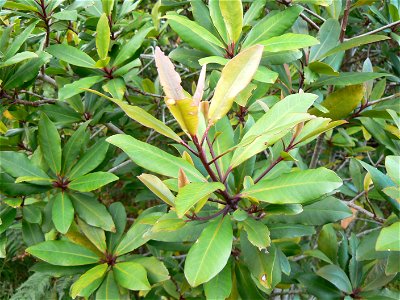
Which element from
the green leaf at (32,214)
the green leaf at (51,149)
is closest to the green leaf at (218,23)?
the green leaf at (51,149)

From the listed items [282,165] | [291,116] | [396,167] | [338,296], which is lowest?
[338,296]

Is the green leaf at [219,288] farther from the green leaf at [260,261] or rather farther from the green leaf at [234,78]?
the green leaf at [234,78]

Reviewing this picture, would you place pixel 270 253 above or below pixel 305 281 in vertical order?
above

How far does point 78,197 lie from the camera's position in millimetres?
1234

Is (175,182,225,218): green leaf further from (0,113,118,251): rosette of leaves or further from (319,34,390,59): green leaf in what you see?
(319,34,390,59): green leaf

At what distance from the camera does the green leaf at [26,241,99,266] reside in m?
1.11

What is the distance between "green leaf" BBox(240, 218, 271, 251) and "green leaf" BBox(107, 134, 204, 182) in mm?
150

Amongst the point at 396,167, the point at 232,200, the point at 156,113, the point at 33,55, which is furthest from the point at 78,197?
the point at 396,167

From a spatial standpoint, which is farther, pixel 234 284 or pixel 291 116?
pixel 234 284

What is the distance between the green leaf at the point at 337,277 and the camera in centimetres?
114

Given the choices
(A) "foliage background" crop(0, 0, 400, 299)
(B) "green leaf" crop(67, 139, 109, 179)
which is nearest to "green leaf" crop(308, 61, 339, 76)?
(A) "foliage background" crop(0, 0, 400, 299)

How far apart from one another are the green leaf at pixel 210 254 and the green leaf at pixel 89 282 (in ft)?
1.42

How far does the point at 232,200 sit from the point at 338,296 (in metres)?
0.58

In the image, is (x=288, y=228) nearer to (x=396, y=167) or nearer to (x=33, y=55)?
(x=396, y=167)
